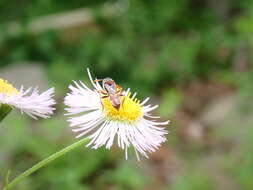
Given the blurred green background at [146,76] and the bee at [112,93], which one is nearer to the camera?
the bee at [112,93]

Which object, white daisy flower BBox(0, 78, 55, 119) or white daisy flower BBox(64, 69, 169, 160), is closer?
white daisy flower BBox(64, 69, 169, 160)

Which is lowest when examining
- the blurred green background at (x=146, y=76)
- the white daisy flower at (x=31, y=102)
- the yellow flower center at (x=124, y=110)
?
the white daisy flower at (x=31, y=102)

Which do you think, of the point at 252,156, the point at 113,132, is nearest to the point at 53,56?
the point at 252,156

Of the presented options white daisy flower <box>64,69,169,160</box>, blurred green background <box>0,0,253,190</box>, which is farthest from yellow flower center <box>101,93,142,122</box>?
blurred green background <box>0,0,253,190</box>

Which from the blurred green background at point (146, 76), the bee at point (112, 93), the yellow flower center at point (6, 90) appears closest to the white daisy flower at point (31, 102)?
the yellow flower center at point (6, 90)

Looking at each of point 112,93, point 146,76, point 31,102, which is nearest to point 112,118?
point 112,93

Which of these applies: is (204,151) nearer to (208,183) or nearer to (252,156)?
(208,183)

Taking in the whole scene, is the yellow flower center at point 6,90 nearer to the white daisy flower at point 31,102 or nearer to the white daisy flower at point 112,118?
the white daisy flower at point 31,102

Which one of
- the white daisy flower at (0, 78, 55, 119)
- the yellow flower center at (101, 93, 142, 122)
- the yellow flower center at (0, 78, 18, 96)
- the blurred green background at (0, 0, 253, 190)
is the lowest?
the white daisy flower at (0, 78, 55, 119)

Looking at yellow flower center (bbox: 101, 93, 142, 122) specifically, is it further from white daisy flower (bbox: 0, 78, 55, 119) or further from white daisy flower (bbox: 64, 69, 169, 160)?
white daisy flower (bbox: 0, 78, 55, 119)
